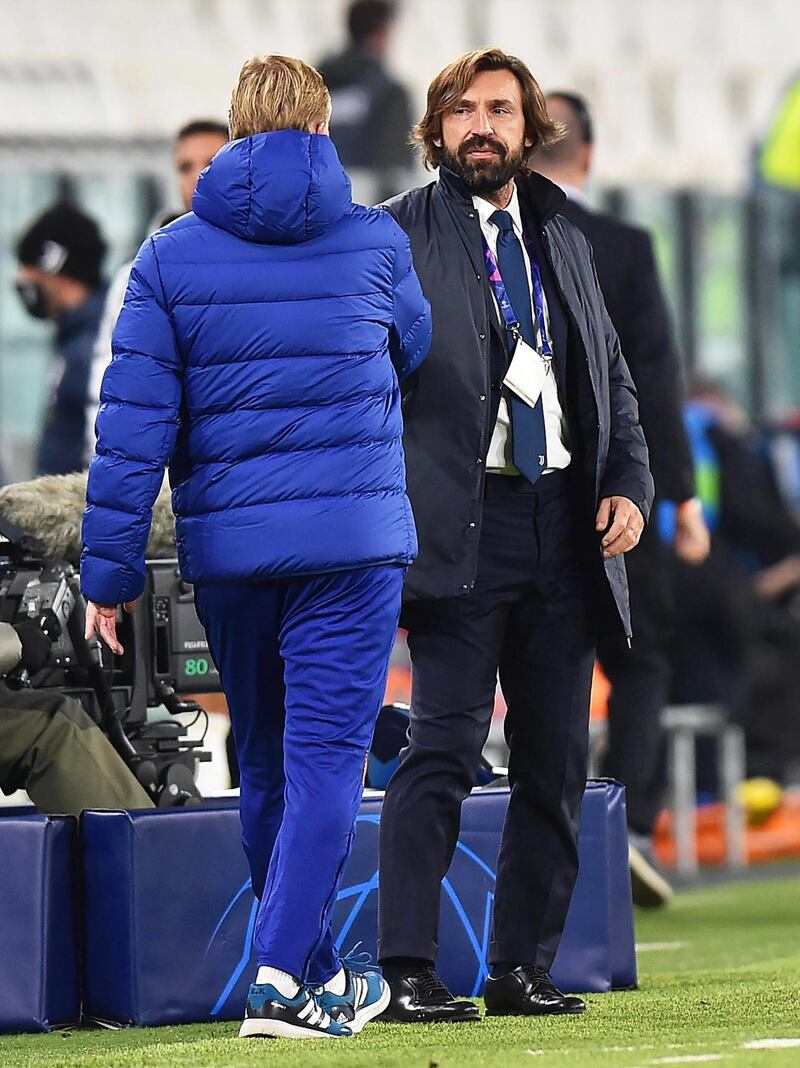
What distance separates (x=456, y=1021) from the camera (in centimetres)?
373

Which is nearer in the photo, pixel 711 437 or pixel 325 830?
pixel 325 830

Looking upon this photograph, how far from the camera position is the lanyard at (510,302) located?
3889 millimetres

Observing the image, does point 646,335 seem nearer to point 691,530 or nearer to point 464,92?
point 691,530

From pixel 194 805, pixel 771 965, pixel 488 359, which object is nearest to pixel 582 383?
pixel 488 359

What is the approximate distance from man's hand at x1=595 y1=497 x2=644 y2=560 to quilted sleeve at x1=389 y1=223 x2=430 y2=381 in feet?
1.34

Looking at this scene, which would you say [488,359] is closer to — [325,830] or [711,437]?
[325,830]

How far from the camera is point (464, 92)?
12.8 ft

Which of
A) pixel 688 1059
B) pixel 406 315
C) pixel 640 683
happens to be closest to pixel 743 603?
pixel 640 683

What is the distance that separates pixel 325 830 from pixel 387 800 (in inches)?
11.9

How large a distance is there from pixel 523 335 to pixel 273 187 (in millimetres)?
564

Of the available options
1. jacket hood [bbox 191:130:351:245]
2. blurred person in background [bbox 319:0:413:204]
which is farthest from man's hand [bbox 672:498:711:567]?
blurred person in background [bbox 319:0:413:204]

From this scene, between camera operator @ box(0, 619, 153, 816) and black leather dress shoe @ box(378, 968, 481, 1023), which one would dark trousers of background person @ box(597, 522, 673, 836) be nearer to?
camera operator @ box(0, 619, 153, 816)

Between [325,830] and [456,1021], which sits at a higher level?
[325,830]

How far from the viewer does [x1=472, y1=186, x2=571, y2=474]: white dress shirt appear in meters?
3.86
